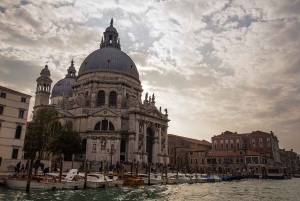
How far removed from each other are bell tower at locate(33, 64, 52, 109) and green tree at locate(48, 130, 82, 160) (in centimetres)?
2440

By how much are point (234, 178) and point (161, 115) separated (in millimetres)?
16242

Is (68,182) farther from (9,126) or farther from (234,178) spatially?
(234,178)

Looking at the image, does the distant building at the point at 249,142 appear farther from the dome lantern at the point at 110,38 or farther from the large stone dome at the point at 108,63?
the dome lantern at the point at 110,38

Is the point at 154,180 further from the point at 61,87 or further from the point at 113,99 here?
the point at 61,87

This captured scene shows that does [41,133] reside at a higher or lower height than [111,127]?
lower

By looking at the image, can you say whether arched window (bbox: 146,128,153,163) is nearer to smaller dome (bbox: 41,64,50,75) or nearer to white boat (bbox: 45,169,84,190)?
white boat (bbox: 45,169,84,190)

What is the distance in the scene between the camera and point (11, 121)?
30.2m

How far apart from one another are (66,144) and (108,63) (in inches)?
721

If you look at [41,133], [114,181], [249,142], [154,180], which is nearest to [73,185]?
[114,181]

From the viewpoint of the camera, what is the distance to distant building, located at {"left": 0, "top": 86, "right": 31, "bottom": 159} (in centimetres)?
2952

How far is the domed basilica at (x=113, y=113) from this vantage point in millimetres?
43094

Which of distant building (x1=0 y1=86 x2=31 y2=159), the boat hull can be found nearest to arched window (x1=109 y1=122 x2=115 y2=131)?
distant building (x1=0 y1=86 x2=31 y2=159)

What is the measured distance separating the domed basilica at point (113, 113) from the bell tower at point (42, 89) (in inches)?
508

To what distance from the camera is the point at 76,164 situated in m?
38.6
